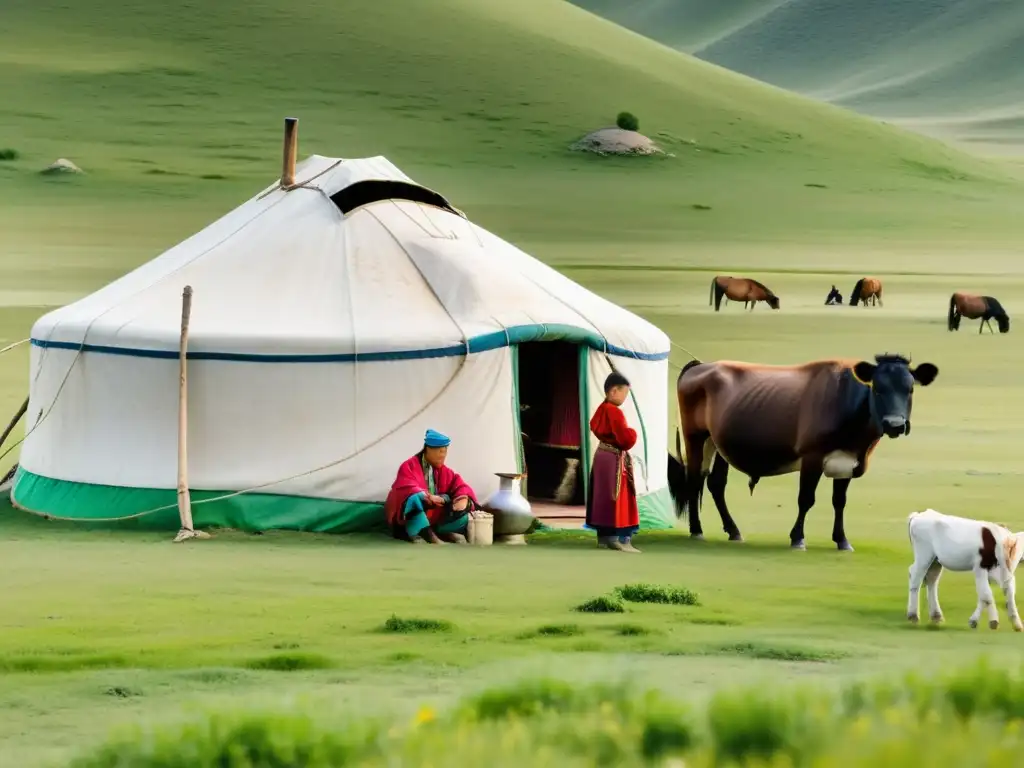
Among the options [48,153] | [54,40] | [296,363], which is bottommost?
[296,363]

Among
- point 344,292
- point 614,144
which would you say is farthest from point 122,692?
point 614,144

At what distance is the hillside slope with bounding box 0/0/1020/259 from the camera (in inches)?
2579

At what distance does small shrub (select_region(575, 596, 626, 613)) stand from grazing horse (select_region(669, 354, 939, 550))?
2.65 meters

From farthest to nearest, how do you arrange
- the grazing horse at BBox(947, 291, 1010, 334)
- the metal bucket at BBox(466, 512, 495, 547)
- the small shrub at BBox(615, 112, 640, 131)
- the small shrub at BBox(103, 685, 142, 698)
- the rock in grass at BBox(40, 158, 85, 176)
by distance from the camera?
the small shrub at BBox(615, 112, 640, 131) < the rock in grass at BBox(40, 158, 85, 176) < the grazing horse at BBox(947, 291, 1010, 334) < the metal bucket at BBox(466, 512, 495, 547) < the small shrub at BBox(103, 685, 142, 698)

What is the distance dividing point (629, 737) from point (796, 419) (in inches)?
285

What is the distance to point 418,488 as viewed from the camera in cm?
1267

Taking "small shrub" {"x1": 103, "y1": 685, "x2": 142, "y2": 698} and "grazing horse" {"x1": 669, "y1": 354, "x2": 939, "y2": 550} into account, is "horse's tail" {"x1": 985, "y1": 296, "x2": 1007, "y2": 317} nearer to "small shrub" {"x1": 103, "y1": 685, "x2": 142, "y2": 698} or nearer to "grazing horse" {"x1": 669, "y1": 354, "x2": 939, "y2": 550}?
"grazing horse" {"x1": 669, "y1": 354, "x2": 939, "y2": 550}

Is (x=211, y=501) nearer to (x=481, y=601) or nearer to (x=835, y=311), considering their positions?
(x=481, y=601)

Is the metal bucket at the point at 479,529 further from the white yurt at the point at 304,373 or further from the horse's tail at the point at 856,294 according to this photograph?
the horse's tail at the point at 856,294

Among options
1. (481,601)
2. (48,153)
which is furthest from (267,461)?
(48,153)

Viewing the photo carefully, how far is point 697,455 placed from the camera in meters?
14.0

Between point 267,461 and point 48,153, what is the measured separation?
189ft

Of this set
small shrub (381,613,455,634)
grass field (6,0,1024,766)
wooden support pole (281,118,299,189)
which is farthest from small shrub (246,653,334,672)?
wooden support pole (281,118,299,189)

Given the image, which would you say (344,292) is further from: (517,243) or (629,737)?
(517,243)
